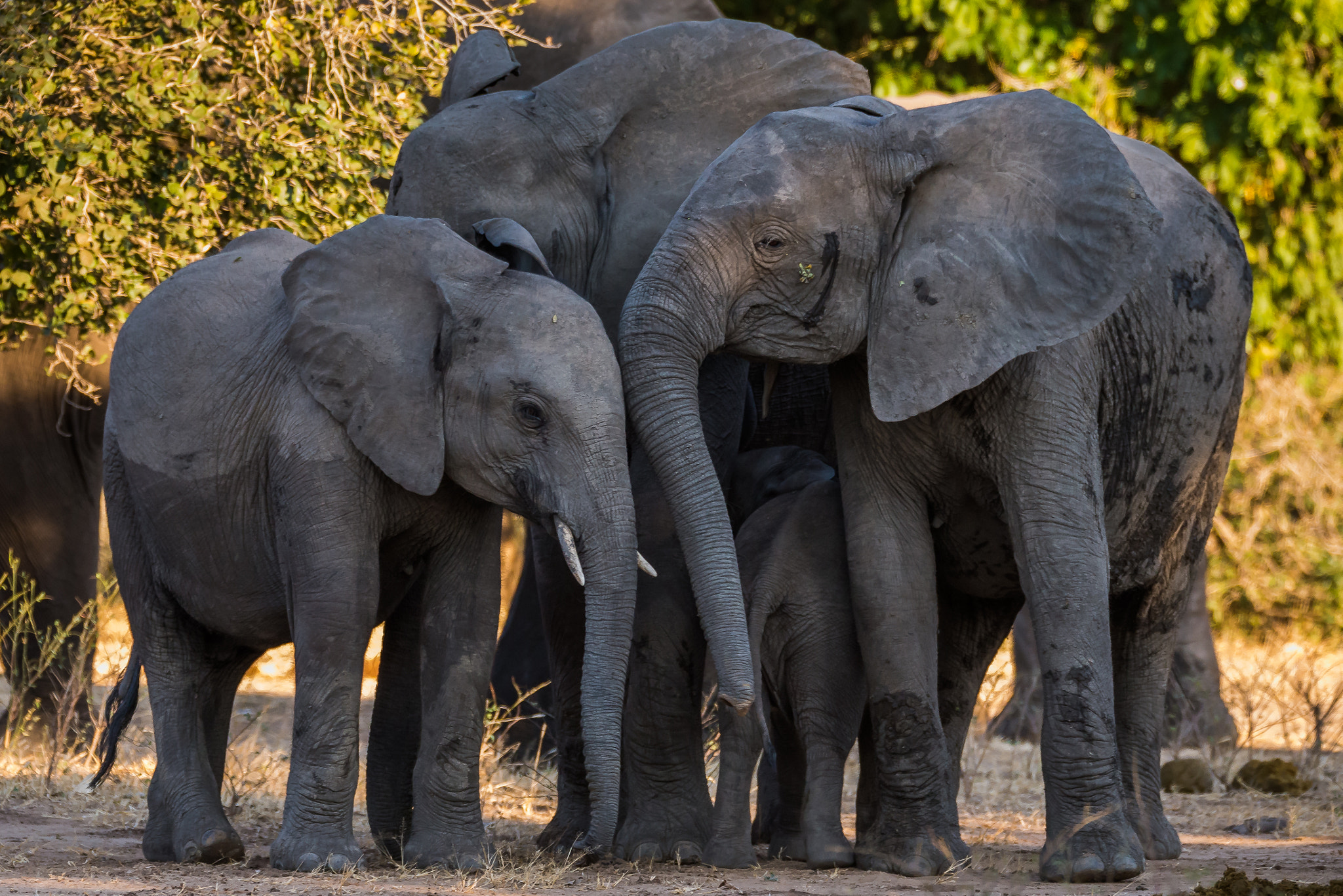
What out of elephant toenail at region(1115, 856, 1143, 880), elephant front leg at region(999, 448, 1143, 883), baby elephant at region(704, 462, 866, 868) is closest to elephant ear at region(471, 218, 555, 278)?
baby elephant at region(704, 462, 866, 868)

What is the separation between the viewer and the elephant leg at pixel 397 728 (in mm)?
5484

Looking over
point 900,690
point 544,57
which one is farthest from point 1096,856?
point 544,57

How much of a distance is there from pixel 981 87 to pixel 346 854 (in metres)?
9.00

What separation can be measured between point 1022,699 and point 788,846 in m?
4.91

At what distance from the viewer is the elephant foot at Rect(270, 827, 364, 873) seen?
15.8ft

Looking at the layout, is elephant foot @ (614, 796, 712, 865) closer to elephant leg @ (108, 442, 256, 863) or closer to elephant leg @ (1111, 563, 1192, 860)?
elephant leg @ (108, 442, 256, 863)

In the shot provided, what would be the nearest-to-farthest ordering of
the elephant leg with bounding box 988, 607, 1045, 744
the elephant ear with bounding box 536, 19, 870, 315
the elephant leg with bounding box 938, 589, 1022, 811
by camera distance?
1. the elephant ear with bounding box 536, 19, 870, 315
2. the elephant leg with bounding box 938, 589, 1022, 811
3. the elephant leg with bounding box 988, 607, 1045, 744

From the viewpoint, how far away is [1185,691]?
398 inches

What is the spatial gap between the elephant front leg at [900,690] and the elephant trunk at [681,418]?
0.52m

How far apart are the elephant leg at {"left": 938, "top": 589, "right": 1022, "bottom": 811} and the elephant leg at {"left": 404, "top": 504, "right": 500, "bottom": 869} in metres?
1.70

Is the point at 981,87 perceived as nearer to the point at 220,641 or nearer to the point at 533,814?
the point at 533,814

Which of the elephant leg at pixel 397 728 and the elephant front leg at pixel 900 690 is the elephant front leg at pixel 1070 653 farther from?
the elephant leg at pixel 397 728

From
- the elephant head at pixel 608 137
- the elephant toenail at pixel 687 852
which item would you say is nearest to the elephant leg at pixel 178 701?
the elephant toenail at pixel 687 852

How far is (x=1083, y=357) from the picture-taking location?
5.25 meters
